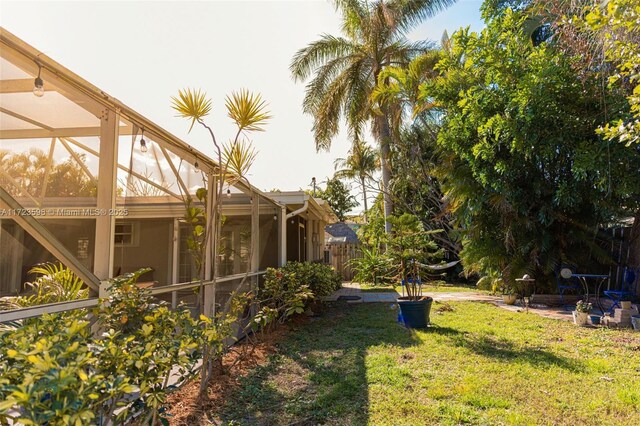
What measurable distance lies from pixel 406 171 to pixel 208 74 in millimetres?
12825

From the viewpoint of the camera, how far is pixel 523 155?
346 inches

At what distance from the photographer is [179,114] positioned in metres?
3.77

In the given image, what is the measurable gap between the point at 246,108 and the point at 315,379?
9.64 feet

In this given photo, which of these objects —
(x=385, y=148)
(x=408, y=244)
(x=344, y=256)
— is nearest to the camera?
(x=408, y=244)

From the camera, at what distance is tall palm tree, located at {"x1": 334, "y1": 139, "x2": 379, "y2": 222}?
19.5 meters

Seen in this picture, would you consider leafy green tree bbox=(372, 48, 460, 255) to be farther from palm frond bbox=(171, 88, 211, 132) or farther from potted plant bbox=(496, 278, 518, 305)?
palm frond bbox=(171, 88, 211, 132)

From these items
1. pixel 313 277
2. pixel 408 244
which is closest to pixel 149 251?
pixel 313 277

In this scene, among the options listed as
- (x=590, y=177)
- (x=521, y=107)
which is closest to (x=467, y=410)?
(x=521, y=107)

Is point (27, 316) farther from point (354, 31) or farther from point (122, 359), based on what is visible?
point (354, 31)

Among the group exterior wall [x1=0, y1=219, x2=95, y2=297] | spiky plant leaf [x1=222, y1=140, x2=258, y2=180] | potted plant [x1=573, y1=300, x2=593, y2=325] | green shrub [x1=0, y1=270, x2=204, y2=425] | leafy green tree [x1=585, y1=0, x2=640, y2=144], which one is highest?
leafy green tree [x1=585, y1=0, x2=640, y2=144]

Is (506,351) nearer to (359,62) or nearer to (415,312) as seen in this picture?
(415,312)

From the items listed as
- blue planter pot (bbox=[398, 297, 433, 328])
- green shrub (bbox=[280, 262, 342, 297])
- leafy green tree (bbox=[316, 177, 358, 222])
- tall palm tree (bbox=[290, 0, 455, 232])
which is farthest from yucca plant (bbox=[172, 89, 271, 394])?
leafy green tree (bbox=[316, 177, 358, 222])

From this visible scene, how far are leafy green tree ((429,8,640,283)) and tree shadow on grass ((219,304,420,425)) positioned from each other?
14.8 ft

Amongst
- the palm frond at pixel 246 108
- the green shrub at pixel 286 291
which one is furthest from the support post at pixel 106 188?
the green shrub at pixel 286 291
